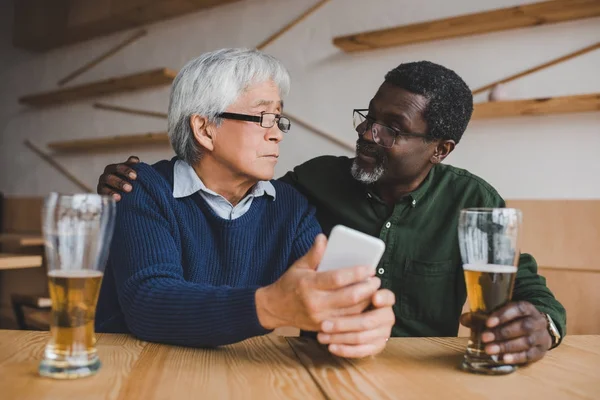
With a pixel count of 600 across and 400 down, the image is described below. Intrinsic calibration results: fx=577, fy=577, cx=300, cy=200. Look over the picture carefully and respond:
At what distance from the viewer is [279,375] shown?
0.83 metres

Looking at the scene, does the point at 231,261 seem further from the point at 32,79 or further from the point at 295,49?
the point at 32,79

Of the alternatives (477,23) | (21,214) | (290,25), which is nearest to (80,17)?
(21,214)

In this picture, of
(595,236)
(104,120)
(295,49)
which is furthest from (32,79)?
(595,236)

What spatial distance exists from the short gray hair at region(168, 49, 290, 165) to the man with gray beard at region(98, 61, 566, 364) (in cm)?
41

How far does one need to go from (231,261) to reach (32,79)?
431 centimetres

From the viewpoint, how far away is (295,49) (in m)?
3.35

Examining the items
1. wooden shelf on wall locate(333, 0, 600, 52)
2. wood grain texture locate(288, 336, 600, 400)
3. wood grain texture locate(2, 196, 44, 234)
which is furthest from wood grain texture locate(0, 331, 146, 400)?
wood grain texture locate(2, 196, 44, 234)

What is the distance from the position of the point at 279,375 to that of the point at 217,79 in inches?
33.2

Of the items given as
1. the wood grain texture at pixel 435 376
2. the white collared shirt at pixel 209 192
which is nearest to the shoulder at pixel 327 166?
the white collared shirt at pixel 209 192

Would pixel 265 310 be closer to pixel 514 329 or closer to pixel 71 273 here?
pixel 71 273

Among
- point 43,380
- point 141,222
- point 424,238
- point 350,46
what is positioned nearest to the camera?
point 43,380

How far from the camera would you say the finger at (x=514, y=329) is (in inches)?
35.6

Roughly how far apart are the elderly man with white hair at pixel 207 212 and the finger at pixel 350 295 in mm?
234

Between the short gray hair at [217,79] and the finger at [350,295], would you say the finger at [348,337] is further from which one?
the short gray hair at [217,79]
